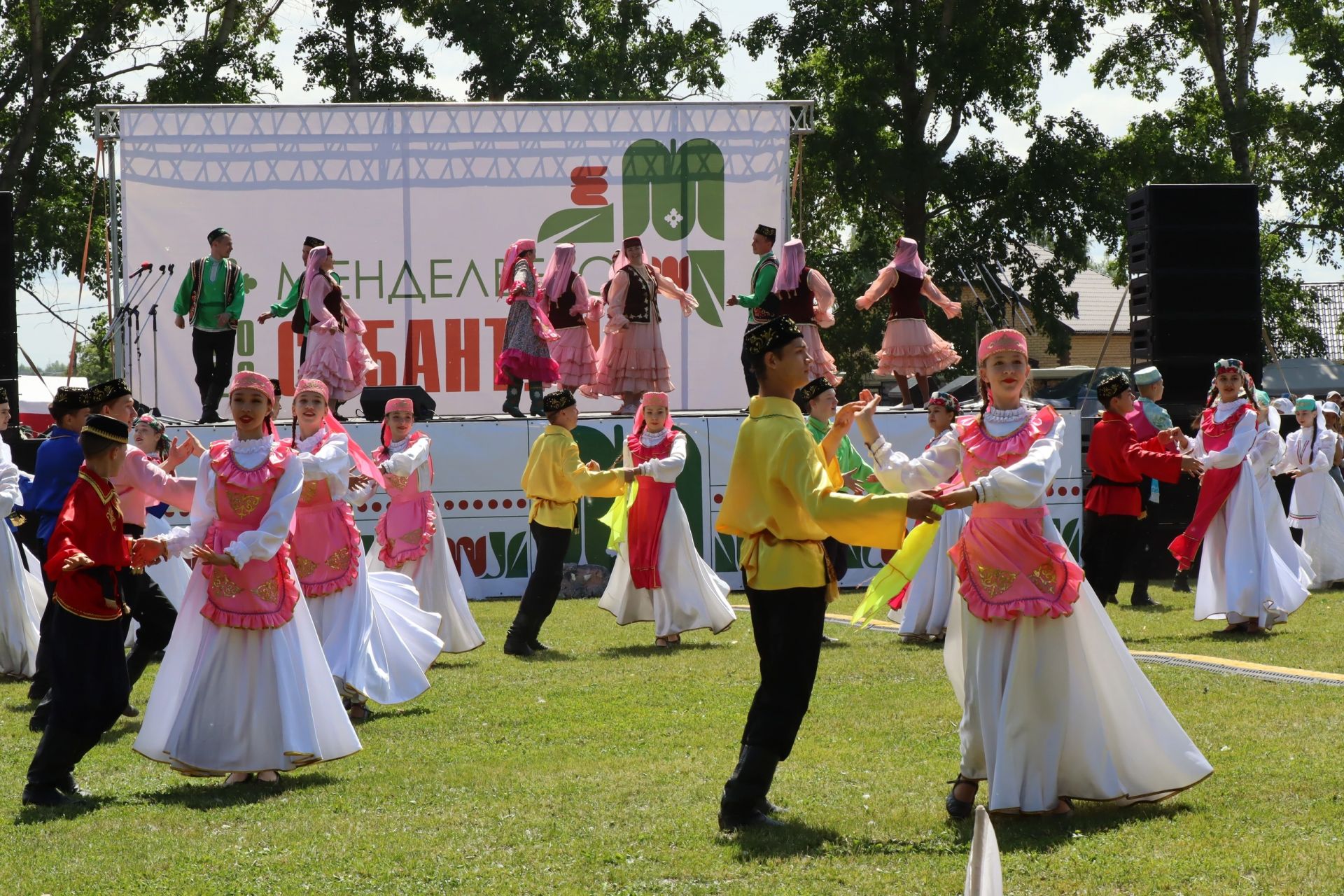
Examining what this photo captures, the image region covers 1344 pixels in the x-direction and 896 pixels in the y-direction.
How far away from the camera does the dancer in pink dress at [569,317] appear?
15.7 m

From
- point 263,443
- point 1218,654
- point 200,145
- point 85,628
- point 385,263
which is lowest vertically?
point 1218,654

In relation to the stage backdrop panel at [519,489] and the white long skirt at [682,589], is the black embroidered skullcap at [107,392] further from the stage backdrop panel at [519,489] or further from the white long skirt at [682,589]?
the stage backdrop panel at [519,489]

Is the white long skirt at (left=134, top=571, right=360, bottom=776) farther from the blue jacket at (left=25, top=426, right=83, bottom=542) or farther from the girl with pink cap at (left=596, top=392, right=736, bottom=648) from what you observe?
the girl with pink cap at (left=596, top=392, right=736, bottom=648)

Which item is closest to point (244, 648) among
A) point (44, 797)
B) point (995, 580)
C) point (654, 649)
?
point (44, 797)

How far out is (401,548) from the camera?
1027cm

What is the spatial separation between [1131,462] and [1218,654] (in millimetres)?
1835

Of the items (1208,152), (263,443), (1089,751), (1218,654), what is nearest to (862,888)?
(1089,751)

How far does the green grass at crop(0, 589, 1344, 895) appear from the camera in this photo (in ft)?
16.1

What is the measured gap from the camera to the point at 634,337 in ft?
51.4

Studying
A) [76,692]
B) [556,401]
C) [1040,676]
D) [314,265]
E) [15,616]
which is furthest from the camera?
[314,265]

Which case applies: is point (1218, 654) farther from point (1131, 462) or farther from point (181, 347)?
point (181, 347)

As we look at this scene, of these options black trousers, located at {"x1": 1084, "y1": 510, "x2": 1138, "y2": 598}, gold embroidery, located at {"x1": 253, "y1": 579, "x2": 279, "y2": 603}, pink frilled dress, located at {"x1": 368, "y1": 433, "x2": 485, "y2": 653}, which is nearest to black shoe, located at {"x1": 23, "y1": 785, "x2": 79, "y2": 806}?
gold embroidery, located at {"x1": 253, "y1": 579, "x2": 279, "y2": 603}

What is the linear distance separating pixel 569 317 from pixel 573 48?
17701 millimetres

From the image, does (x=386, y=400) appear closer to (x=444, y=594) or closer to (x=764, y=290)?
(x=764, y=290)
